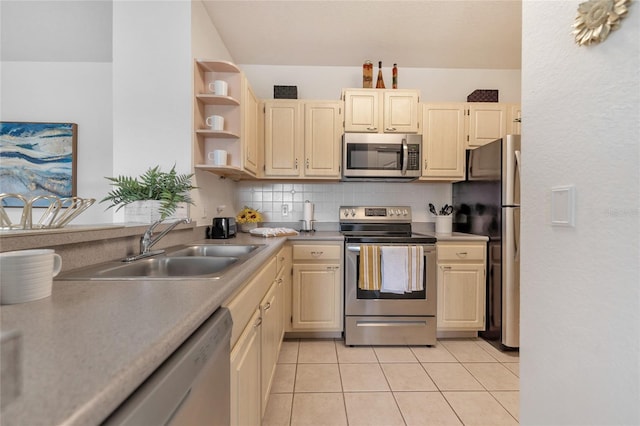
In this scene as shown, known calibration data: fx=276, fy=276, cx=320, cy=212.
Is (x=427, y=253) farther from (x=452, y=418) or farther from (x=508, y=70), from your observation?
(x=508, y=70)

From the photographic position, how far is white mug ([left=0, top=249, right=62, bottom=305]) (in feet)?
2.01

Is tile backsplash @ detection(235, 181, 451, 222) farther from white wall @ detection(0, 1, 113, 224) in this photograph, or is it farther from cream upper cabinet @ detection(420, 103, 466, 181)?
white wall @ detection(0, 1, 113, 224)

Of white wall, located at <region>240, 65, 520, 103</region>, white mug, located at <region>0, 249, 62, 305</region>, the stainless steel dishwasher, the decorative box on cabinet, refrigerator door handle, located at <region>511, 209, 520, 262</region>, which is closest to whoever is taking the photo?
the stainless steel dishwasher

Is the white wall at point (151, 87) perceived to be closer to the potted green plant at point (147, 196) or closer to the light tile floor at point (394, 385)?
the potted green plant at point (147, 196)

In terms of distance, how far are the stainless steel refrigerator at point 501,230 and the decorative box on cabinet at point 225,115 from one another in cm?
204

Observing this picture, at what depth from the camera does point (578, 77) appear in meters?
0.76

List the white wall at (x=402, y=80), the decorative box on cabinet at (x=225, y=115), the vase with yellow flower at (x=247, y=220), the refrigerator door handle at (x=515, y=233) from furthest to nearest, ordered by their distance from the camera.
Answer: the white wall at (x=402, y=80)
the vase with yellow flower at (x=247, y=220)
the refrigerator door handle at (x=515, y=233)
the decorative box on cabinet at (x=225, y=115)

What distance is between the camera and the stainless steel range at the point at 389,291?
225 centimetres

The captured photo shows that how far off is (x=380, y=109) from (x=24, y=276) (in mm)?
2630

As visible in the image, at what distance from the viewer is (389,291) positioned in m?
2.27

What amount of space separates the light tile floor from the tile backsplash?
4.16 ft

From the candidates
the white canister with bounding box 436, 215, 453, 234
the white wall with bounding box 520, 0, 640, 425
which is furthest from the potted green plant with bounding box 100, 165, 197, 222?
the white canister with bounding box 436, 215, 453, 234

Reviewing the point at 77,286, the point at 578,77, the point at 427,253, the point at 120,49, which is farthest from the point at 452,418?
the point at 120,49

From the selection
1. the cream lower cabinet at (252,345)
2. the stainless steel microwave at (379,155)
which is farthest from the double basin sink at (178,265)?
the stainless steel microwave at (379,155)
